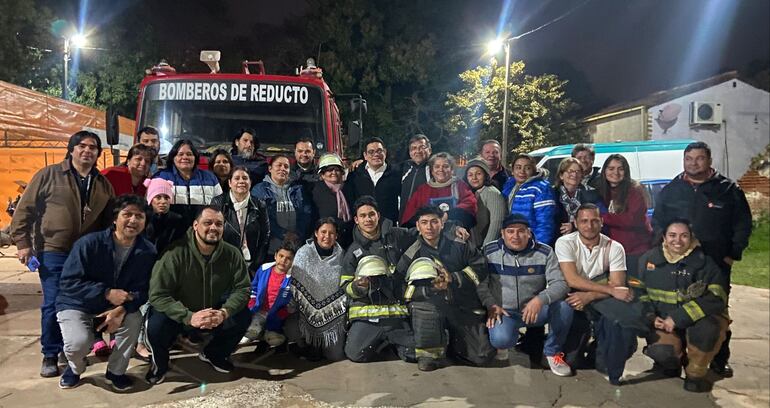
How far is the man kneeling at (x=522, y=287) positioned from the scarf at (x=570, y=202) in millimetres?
589

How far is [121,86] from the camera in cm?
2544

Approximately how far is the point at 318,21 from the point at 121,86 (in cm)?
933

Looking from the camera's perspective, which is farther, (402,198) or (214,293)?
(402,198)

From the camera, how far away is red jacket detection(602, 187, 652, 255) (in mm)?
4648

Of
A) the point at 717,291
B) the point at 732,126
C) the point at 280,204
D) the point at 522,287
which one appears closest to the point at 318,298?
the point at 280,204

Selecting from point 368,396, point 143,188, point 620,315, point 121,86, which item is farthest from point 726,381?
point 121,86

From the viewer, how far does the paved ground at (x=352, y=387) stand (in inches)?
142

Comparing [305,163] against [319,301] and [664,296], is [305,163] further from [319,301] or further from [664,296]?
[664,296]

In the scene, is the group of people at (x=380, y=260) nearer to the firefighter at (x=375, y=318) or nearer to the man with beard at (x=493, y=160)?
the firefighter at (x=375, y=318)

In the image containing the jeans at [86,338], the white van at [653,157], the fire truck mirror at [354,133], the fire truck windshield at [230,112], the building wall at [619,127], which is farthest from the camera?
the building wall at [619,127]

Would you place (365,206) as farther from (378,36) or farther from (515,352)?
(378,36)

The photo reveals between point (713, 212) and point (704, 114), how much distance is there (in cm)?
978

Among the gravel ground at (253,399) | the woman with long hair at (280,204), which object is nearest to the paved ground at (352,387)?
the gravel ground at (253,399)

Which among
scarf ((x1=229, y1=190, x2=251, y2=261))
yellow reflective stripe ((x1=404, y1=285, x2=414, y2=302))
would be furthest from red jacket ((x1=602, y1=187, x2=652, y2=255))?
scarf ((x1=229, y1=190, x2=251, y2=261))
